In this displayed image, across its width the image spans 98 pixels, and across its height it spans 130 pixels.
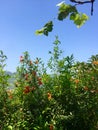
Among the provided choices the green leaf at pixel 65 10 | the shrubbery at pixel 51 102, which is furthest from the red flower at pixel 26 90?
the green leaf at pixel 65 10

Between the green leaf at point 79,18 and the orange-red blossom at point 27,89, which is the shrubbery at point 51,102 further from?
the green leaf at point 79,18

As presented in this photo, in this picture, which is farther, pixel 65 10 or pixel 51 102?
pixel 51 102

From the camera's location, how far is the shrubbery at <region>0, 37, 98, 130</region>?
923 centimetres

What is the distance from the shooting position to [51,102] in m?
9.73

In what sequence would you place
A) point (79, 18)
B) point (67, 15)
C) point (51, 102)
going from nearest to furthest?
point (67, 15)
point (79, 18)
point (51, 102)

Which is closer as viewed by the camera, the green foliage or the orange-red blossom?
the green foliage

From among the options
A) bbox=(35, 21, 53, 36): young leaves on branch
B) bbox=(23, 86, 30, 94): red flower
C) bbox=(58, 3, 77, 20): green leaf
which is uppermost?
bbox=(23, 86, 30, 94): red flower

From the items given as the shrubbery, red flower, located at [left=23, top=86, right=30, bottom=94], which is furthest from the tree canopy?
red flower, located at [left=23, top=86, right=30, bottom=94]

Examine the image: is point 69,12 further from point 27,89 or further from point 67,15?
point 27,89

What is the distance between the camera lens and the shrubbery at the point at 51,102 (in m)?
9.23

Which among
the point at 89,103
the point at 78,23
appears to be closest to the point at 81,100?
the point at 89,103

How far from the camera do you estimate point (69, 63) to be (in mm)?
11242

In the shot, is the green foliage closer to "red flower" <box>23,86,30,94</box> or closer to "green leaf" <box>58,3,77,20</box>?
"green leaf" <box>58,3,77,20</box>

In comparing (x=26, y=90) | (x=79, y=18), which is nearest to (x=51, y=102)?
(x=26, y=90)
